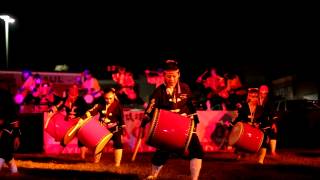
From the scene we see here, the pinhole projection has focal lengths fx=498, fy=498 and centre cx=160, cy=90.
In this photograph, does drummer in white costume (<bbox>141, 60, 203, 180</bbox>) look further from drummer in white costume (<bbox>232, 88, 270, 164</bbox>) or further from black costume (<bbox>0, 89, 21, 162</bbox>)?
drummer in white costume (<bbox>232, 88, 270, 164</bbox>)

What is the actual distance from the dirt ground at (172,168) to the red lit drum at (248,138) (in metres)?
0.48

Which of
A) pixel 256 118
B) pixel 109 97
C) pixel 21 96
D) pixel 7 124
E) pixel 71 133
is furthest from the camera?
pixel 21 96

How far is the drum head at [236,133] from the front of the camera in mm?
10211

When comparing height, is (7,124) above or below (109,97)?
below

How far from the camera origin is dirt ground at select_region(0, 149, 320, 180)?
9.04 meters

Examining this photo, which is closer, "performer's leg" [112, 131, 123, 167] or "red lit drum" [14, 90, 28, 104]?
"performer's leg" [112, 131, 123, 167]

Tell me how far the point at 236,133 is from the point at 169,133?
3691 millimetres

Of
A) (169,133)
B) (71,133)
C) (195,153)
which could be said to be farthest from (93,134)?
(169,133)

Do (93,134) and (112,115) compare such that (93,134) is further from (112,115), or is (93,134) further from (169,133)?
(169,133)

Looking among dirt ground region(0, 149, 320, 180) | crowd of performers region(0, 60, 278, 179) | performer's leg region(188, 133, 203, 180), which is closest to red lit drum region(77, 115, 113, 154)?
crowd of performers region(0, 60, 278, 179)

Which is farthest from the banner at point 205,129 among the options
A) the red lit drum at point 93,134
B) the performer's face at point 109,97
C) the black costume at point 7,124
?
the black costume at point 7,124

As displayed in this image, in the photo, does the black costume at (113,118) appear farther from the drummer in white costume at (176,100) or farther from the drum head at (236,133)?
the drummer in white costume at (176,100)

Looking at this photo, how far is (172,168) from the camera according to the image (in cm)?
1035

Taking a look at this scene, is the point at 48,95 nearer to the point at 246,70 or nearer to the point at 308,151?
the point at 308,151
